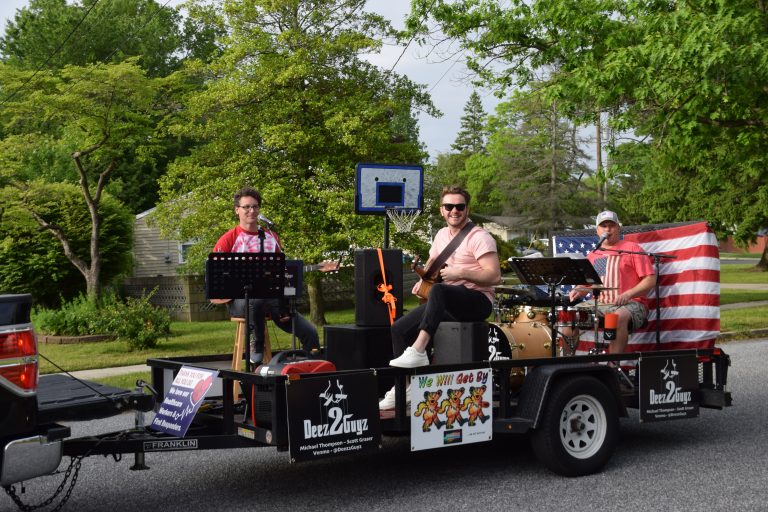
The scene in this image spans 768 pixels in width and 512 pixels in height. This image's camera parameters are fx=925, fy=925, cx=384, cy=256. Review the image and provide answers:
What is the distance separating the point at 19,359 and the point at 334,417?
182cm

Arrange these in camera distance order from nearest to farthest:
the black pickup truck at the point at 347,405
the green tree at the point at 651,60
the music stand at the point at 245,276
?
the black pickup truck at the point at 347,405, the music stand at the point at 245,276, the green tree at the point at 651,60

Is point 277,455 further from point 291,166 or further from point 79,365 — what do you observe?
point 291,166

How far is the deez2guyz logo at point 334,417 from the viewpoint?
5.45 meters

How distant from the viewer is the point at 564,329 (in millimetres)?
7895

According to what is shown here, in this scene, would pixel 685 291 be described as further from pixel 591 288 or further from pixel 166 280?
pixel 166 280

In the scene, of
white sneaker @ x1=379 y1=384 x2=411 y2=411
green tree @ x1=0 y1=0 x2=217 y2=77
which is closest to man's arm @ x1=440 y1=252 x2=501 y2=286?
white sneaker @ x1=379 y1=384 x2=411 y2=411

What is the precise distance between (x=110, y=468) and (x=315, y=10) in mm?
15561

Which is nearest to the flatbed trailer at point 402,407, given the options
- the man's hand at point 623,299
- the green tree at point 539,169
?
the man's hand at point 623,299

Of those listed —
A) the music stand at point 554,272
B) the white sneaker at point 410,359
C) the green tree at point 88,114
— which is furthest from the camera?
the green tree at point 88,114

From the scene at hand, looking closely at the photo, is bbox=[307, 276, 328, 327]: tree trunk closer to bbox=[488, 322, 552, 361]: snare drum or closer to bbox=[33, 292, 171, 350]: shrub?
bbox=[33, 292, 171, 350]: shrub

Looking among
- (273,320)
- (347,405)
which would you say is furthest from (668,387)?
(273,320)

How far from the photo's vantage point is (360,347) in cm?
682

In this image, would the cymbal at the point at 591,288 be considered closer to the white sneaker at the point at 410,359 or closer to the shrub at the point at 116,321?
the white sneaker at the point at 410,359

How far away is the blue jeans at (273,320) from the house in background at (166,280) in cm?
1480
